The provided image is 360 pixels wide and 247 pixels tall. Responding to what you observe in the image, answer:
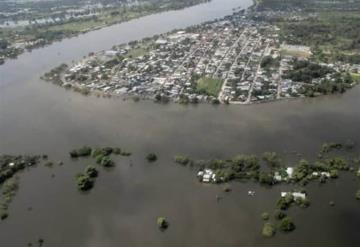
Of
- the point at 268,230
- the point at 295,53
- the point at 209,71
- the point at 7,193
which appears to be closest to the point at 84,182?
the point at 7,193

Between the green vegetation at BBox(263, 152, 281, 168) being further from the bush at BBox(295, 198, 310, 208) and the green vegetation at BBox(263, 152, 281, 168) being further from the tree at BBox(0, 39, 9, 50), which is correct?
the tree at BBox(0, 39, 9, 50)

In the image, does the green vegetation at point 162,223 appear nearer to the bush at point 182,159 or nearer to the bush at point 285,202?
the bush at point 182,159

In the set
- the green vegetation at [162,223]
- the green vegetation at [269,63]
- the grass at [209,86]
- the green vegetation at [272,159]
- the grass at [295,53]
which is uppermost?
the green vegetation at [269,63]

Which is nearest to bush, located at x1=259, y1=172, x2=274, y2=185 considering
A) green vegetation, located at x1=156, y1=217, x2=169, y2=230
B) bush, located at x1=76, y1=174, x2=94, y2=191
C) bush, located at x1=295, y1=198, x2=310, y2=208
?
bush, located at x1=295, y1=198, x2=310, y2=208

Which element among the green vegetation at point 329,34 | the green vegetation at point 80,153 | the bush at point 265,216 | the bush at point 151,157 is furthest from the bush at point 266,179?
the green vegetation at point 329,34

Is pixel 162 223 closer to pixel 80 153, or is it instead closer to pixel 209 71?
pixel 80 153

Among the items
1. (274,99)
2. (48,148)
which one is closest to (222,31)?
(274,99)

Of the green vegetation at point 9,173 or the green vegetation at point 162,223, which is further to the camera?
the green vegetation at point 9,173
